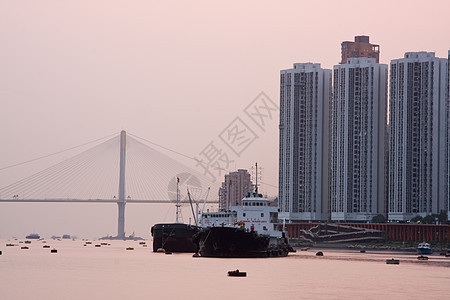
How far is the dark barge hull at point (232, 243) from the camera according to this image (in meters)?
119

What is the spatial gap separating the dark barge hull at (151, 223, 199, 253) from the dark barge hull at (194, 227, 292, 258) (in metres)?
29.0

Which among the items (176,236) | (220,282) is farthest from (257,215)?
(220,282)

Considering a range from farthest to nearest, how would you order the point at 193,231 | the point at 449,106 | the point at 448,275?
the point at 449,106 → the point at 193,231 → the point at 448,275

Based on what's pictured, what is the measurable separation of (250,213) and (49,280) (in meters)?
50.2

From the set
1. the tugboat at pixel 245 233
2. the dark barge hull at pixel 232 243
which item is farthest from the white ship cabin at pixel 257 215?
the dark barge hull at pixel 232 243

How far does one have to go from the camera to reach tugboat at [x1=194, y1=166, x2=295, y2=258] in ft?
391

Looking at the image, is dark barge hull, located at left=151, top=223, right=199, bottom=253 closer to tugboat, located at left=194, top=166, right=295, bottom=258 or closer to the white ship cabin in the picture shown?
tugboat, located at left=194, top=166, right=295, bottom=258

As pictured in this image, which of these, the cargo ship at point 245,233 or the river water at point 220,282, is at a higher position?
the cargo ship at point 245,233

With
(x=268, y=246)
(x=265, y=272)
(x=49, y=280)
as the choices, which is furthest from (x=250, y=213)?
(x=49, y=280)

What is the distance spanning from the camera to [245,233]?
118 meters

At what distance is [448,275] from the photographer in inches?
3782

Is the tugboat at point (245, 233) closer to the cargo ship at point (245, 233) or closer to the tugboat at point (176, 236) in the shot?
the cargo ship at point (245, 233)

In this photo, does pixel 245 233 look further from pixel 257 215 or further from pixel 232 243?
pixel 257 215

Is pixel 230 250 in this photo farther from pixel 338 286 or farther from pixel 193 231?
pixel 338 286
